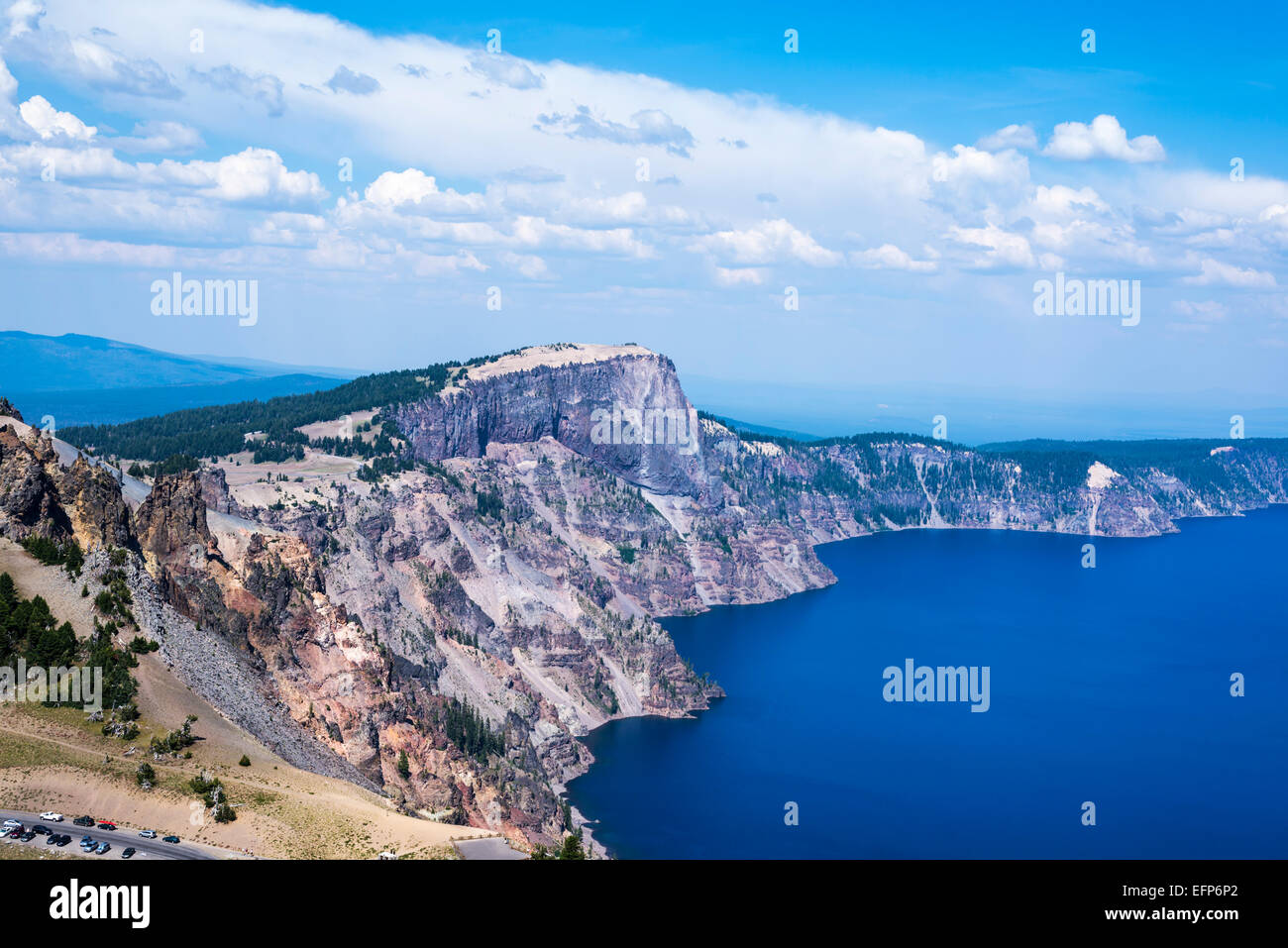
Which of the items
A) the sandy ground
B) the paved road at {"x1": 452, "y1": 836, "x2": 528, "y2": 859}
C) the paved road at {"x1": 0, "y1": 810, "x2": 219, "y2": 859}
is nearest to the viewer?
the paved road at {"x1": 0, "y1": 810, "x2": 219, "y2": 859}

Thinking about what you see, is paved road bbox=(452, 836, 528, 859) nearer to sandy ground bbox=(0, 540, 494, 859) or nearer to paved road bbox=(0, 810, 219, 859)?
sandy ground bbox=(0, 540, 494, 859)

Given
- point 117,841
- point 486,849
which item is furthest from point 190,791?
point 486,849

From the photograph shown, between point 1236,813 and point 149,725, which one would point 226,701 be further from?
point 1236,813

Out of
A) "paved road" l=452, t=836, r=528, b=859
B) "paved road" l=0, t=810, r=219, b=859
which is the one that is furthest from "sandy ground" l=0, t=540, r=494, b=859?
"paved road" l=0, t=810, r=219, b=859

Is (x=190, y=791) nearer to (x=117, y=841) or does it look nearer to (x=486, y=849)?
(x=117, y=841)

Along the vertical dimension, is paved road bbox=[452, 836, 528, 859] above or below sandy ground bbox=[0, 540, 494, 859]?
below

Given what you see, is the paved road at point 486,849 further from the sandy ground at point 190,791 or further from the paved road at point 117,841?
the paved road at point 117,841

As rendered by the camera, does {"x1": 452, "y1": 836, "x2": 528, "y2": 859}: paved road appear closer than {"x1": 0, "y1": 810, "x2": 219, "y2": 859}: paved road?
No

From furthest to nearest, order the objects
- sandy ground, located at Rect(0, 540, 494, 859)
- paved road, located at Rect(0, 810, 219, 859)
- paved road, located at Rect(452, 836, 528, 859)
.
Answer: paved road, located at Rect(452, 836, 528, 859)
sandy ground, located at Rect(0, 540, 494, 859)
paved road, located at Rect(0, 810, 219, 859)
